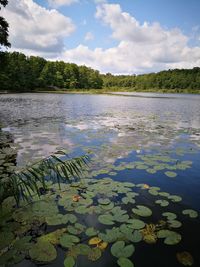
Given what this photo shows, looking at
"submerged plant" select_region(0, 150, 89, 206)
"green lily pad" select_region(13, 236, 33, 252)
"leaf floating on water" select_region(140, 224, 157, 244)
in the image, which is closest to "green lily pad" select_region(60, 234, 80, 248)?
"green lily pad" select_region(13, 236, 33, 252)

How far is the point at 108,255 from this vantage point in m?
3.38

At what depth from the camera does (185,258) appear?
11.1 ft

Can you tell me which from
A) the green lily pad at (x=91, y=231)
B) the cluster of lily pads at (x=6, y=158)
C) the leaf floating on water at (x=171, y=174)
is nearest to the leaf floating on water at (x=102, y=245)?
the green lily pad at (x=91, y=231)

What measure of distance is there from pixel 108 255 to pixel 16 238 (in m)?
1.43

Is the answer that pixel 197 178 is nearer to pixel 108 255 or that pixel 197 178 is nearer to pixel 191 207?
pixel 191 207

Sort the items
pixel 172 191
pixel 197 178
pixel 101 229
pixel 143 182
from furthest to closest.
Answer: pixel 197 178 → pixel 143 182 → pixel 172 191 → pixel 101 229

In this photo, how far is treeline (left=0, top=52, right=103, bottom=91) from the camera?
66438 mm

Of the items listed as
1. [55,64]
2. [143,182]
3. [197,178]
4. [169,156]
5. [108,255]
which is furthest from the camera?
[55,64]

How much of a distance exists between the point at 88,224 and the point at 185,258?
1.63m

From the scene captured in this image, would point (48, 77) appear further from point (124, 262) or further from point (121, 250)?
point (124, 262)

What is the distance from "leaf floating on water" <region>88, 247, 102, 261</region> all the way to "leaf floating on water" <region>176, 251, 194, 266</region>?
1141mm

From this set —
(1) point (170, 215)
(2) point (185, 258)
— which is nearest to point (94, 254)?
(2) point (185, 258)

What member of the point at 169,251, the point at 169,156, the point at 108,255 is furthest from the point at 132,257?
the point at 169,156

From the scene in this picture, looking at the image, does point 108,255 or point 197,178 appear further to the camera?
point 197,178
